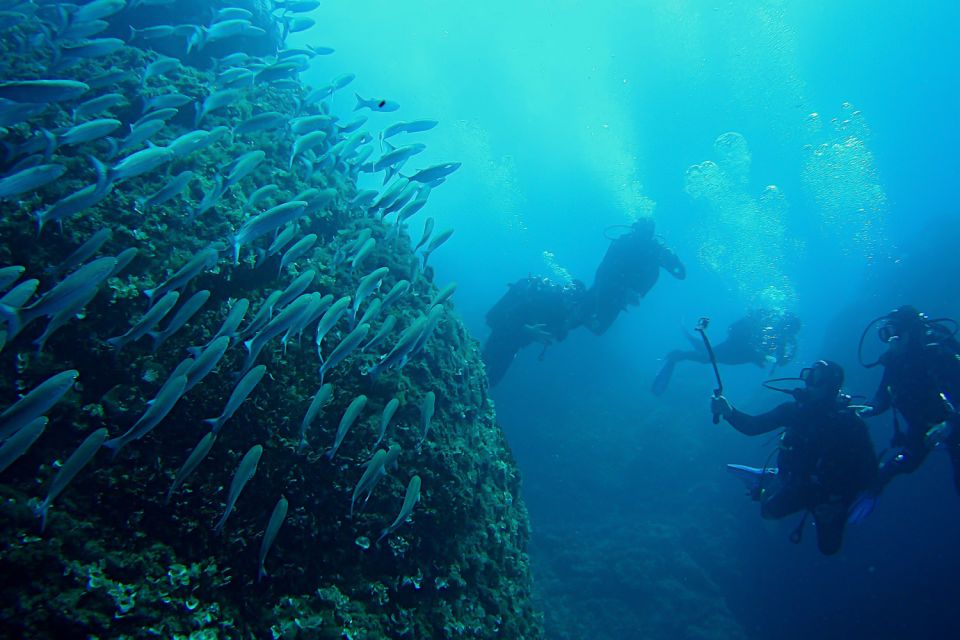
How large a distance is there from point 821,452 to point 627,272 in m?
7.69

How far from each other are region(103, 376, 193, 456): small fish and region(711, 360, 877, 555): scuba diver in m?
6.87

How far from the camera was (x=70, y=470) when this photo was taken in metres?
2.61

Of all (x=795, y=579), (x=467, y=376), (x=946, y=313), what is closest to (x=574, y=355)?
(x=795, y=579)

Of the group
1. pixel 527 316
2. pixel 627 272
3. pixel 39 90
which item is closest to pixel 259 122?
pixel 39 90

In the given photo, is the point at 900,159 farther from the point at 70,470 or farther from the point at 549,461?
the point at 70,470

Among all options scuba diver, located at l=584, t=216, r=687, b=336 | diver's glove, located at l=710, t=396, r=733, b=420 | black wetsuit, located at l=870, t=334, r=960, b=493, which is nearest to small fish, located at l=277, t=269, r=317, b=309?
diver's glove, located at l=710, t=396, r=733, b=420

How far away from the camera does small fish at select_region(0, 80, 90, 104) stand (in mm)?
3881

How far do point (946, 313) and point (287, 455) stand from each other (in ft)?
72.4

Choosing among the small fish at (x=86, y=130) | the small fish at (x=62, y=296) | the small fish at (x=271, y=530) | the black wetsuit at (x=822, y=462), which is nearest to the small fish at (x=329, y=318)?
the small fish at (x=271, y=530)

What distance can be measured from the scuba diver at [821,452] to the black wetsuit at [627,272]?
261 inches

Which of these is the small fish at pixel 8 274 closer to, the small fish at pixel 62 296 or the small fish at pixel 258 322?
the small fish at pixel 62 296

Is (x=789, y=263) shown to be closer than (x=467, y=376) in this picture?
No

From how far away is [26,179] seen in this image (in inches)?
137

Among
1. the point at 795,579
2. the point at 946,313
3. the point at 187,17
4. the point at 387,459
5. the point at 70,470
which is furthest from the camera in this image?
the point at 946,313
